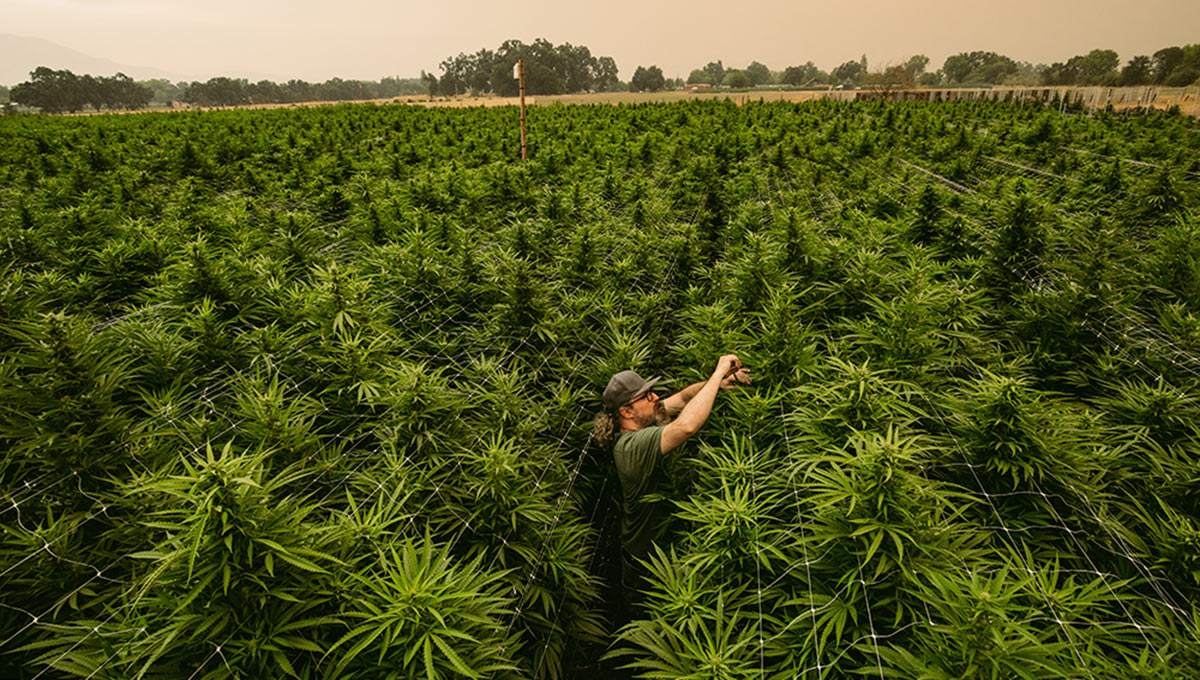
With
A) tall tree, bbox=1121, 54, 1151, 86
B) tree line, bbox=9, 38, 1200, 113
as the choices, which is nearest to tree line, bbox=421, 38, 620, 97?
tree line, bbox=9, 38, 1200, 113

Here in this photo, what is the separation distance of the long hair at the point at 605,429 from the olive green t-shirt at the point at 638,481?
0.47 feet

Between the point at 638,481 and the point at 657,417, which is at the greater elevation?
the point at 657,417

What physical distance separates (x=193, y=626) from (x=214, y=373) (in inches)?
62.9

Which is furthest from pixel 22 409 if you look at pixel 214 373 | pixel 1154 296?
pixel 1154 296

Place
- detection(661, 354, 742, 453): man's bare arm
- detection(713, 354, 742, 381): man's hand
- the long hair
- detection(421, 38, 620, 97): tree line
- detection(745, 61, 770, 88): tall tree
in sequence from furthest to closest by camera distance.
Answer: detection(745, 61, 770, 88): tall tree → detection(421, 38, 620, 97): tree line → the long hair → detection(713, 354, 742, 381): man's hand → detection(661, 354, 742, 453): man's bare arm

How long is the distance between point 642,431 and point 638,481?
244 millimetres

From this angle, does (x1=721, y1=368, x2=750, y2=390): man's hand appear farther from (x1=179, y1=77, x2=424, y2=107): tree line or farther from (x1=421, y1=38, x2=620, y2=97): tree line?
(x1=179, y1=77, x2=424, y2=107): tree line

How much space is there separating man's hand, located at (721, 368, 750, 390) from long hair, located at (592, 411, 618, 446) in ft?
1.97

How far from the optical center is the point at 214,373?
8.02 feet

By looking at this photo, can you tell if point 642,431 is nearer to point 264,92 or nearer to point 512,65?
point 512,65

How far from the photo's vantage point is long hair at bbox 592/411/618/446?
2613 millimetres

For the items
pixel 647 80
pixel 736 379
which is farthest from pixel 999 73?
pixel 736 379

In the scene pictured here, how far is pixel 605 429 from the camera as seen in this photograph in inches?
103

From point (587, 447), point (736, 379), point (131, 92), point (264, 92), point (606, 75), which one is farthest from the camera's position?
point (606, 75)
